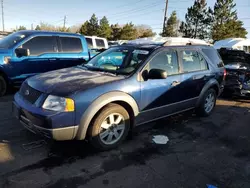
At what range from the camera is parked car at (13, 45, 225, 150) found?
312 cm

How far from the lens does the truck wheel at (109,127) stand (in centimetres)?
340

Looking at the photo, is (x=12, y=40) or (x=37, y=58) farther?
(x=37, y=58)

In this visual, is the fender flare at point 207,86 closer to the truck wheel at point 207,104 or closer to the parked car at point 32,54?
the truck wheel at point 207,104

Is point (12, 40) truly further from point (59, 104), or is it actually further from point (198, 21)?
point (198, 21)

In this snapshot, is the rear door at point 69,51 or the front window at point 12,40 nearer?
the front window at point 12,40

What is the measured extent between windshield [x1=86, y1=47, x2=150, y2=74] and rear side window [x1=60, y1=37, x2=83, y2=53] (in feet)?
9.36

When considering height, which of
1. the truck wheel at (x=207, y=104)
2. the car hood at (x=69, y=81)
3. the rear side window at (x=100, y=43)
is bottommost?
the truck wheel at (x=207, y=104)

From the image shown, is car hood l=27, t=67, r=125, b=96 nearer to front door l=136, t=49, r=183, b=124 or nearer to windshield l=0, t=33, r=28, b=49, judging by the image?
front door l=136, t=49, r=183, b=124

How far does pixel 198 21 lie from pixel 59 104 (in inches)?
1508

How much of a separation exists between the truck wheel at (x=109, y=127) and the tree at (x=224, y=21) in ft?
117

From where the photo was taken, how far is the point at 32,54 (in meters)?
6.54

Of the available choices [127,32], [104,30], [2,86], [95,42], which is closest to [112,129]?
[2,86]

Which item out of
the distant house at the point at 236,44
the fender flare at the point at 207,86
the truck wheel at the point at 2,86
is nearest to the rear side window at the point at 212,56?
the fender flare at the point at 207,86

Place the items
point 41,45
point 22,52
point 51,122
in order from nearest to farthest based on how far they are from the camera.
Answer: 1. point 51,122
2. point 22,52
3. point 41,45
